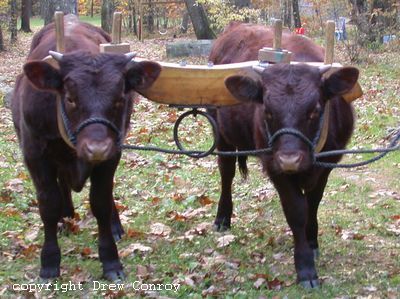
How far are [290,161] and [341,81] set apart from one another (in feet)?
2.53

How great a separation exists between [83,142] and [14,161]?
5195mm

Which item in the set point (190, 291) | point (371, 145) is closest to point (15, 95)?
point (190, 291)

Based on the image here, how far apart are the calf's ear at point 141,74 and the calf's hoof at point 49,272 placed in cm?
158

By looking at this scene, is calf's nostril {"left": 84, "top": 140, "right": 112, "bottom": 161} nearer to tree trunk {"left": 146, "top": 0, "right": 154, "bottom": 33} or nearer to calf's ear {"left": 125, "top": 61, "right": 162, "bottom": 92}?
calf's ear {"left": 125, "top": 61, "right": 162, "bottom": 92}

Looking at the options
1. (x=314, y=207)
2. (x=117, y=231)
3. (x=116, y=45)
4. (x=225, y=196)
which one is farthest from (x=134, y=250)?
(x=116, y=45)

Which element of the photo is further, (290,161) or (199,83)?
(199,83)

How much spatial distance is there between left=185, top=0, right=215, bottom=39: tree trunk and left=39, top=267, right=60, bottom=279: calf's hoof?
20.6 meters

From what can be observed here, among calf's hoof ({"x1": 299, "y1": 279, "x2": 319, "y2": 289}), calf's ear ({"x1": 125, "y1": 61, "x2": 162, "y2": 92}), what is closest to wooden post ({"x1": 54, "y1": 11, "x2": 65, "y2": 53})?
calf's ear ({"x1": 125, "y1": 61, "x2": 162, "y2": 92})

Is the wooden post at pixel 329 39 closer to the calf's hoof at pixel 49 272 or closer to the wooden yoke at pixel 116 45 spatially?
the wooden yoke at pixel 116 45

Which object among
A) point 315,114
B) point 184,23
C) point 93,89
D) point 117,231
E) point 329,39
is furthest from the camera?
point 184,23

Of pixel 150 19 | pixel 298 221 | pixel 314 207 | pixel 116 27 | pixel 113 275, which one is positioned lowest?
pixel 150 19

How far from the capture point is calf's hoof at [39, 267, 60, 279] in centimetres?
552

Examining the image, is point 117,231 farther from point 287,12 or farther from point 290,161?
point 287,12

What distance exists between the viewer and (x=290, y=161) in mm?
4590
